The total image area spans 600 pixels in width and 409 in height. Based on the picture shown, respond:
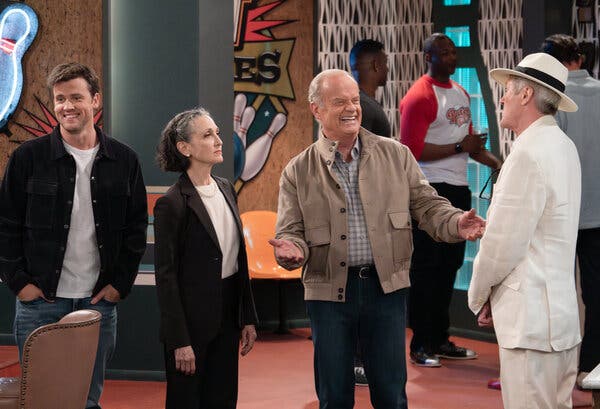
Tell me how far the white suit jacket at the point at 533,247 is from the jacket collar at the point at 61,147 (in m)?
1.77

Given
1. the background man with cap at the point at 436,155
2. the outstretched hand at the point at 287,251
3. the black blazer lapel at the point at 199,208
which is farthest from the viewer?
the background man with cap at the point at 436,155

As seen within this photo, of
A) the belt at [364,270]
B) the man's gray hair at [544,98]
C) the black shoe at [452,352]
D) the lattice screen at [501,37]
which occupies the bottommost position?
the black shoe at [452,352]

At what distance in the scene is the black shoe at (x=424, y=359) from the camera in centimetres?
741

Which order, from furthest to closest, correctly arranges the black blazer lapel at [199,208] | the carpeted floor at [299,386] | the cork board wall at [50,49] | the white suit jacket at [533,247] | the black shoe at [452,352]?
1. the black shoe at [452,352]
2. the cork board wall at [50,49]
3. the carpeted floor at [299,386]
4. the black blazer lapel at [199,208]
5. the white suit jacket at [533,247]

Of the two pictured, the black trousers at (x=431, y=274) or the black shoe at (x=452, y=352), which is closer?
the black trousers at (x=431, y=274)

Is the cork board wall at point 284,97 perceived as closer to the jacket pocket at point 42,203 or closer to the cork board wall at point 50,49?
the cork board wall at point 50,49

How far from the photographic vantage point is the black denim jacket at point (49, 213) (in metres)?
4.56

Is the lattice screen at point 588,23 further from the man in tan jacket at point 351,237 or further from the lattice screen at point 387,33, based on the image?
the man in tan jacket at point 351,237

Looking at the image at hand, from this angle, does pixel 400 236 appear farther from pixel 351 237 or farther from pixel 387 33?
pixel 387 33

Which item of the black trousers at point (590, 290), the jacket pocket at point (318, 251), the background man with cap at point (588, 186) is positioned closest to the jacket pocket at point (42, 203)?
the jacket pocket at point (318, 251)

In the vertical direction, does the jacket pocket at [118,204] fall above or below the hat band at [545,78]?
below

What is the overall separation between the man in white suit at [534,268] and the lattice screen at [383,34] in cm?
508

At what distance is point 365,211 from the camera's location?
172 inches

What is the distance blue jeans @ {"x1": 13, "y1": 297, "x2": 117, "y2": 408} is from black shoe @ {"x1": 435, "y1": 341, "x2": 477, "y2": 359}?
3.57 meters
